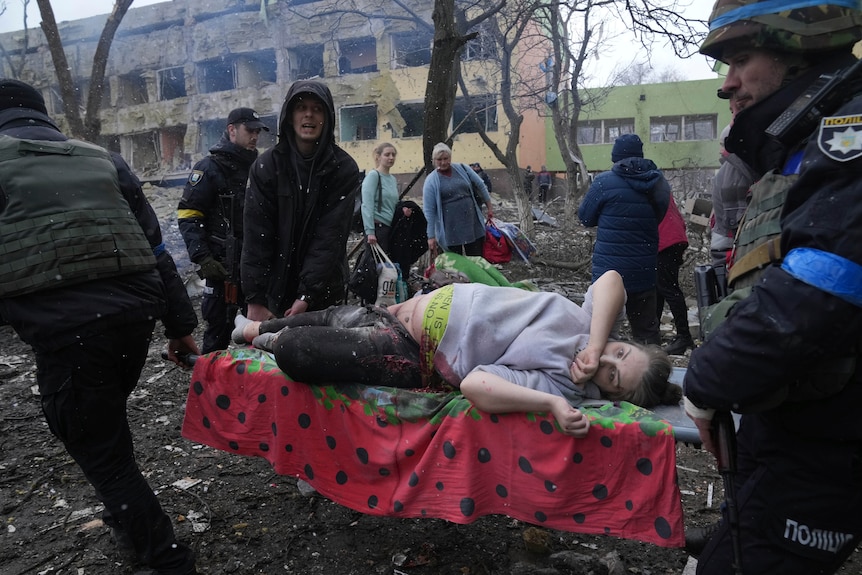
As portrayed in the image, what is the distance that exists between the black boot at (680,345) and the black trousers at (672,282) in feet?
0.15

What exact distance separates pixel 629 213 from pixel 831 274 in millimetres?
3689

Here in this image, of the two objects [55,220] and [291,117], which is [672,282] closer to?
[291,117]

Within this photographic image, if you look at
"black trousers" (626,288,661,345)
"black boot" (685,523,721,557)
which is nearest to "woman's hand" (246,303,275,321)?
"black boot" (685,523,721,557)

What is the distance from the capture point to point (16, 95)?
2.40 metres

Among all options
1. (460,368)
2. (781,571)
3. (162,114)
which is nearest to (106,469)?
(460,368)

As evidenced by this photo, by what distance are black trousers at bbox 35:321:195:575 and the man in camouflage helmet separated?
210 cm

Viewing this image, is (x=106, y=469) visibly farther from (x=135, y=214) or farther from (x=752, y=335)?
(x=752, y=335)

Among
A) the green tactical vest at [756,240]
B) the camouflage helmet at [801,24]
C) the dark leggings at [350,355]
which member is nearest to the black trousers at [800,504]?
the green tactical vest at [756,240]

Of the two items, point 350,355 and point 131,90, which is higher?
point 131,90

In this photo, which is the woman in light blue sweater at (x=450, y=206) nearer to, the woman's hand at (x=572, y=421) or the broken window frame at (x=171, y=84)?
the woman's hand at (x=572, y=421)

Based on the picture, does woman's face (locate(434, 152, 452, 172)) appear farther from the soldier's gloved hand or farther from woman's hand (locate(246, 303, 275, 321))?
woman's hand (locate(246, 303, 275, 321))

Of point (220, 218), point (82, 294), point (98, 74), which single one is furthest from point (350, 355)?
point (98, 74)

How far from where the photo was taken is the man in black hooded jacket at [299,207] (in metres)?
3.29

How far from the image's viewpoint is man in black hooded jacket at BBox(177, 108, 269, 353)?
13.1 feet
